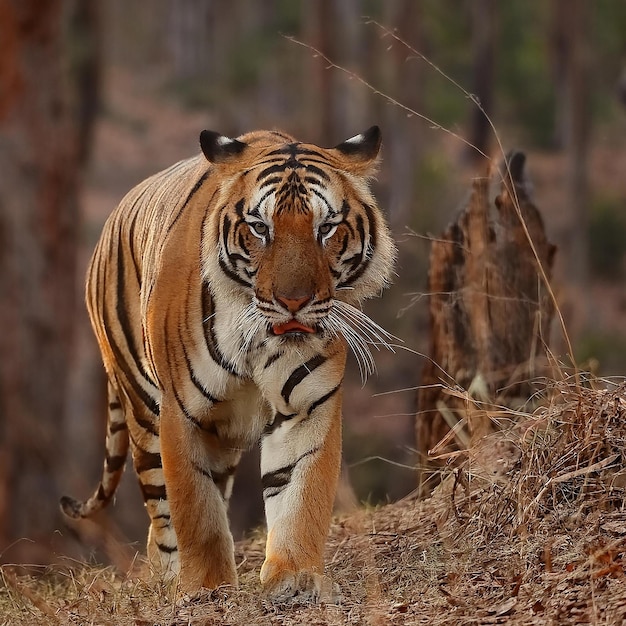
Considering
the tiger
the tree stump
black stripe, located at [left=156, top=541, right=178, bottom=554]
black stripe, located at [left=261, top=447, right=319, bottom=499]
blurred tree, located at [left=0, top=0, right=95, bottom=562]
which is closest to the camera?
the tiger

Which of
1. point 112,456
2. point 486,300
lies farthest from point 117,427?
point 486,300

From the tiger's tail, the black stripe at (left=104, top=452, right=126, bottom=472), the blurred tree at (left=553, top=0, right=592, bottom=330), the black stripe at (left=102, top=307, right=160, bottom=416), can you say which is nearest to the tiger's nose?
the black stripe at (left=102, top=307, right=160, bottom=416)

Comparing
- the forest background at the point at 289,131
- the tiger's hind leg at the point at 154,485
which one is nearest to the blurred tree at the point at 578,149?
the forest background at the point at 289,131

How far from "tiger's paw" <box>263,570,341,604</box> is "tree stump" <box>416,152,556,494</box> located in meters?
2.03

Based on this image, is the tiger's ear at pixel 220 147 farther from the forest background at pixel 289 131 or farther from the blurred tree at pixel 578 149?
the blurred tree at pixel 578 149

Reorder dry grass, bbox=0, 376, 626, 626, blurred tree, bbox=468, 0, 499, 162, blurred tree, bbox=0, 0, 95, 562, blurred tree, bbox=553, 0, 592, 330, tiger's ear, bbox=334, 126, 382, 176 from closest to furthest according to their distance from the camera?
1. dry grass, bbox=0, 376, 626, 626
2. tiger's ear, bbox=334, 126, 382, 176
3. blurred tree, bbox=0, 0, 95, 562
4. blurred tree, bbox=553, 0, 592, 330
5. blurred tree, bbox=468, 0, 499, 162

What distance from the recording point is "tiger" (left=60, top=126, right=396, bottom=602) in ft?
14.8

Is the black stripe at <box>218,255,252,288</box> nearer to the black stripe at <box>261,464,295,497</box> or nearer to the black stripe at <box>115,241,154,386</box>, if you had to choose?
the black stripe at <box>261,464,295,497</box>

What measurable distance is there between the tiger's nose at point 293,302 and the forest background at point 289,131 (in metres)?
0.91

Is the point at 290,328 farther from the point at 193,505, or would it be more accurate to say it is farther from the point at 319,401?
the point at 193,505

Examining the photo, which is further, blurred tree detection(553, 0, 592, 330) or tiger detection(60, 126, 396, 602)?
blurred tree detection(553, 0, 592, 330)

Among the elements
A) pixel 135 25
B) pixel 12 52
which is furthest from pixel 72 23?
pixel 135 25

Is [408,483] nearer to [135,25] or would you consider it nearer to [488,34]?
[488,34]

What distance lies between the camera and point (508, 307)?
6570 millimetres
